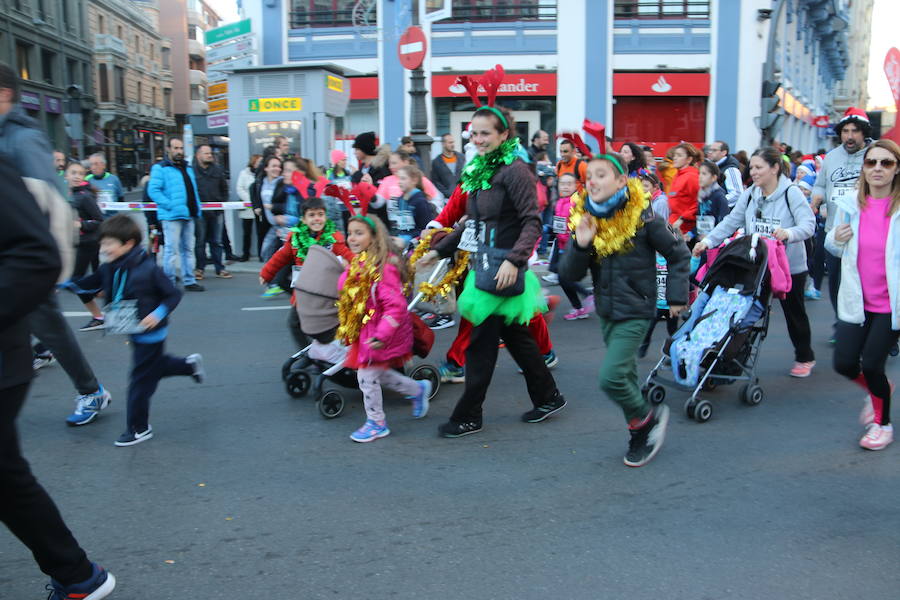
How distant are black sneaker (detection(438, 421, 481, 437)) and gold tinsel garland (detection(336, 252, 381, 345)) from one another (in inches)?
31.6

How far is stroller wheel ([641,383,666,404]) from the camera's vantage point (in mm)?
5469

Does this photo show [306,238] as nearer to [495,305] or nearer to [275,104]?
[495,305]

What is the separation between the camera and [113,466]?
4527mm

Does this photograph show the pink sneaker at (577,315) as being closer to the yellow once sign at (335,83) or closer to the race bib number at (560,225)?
the race bib number at (560,225)

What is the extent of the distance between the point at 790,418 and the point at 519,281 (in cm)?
216

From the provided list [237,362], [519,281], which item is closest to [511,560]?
[519,281]

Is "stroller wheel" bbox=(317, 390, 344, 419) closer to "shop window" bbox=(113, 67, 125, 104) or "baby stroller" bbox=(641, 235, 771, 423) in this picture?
"baby stroller" bbox=(641, 235, 771, 423)

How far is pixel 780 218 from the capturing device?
19.7 ft

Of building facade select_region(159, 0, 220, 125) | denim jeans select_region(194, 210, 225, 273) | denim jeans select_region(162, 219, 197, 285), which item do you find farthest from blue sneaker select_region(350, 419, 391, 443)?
building facade select_region(159, 0, 220, 125)

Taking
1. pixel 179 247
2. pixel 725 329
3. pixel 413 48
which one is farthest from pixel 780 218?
pixel 413 48

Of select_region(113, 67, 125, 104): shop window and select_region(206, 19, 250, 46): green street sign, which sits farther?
select_region(113, 67, 125, 104): shop window

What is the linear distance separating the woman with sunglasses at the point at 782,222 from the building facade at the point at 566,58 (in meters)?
16.8

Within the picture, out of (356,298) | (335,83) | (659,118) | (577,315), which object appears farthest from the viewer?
(659,118)

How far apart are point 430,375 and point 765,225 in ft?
9.17
